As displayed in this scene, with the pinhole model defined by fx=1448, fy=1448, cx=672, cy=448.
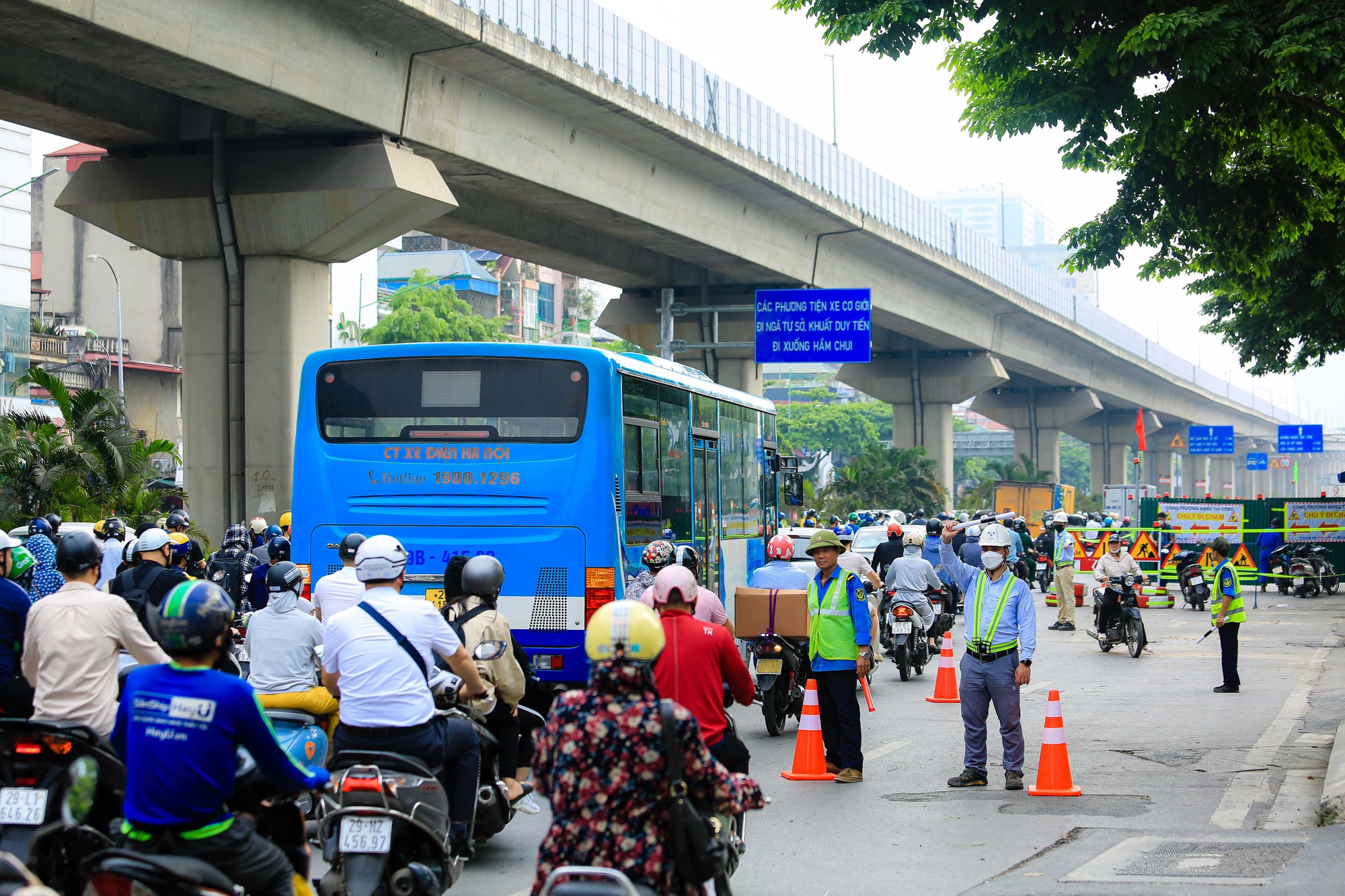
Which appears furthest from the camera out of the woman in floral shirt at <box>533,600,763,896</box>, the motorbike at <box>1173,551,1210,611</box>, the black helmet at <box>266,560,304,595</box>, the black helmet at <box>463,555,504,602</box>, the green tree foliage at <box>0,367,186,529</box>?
the motorbike at <box>1173,551,1210,611</box>

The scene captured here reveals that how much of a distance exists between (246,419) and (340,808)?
17867 mm

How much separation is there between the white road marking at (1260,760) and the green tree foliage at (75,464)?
640 inches

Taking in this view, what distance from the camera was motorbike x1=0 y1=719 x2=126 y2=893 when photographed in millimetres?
5426

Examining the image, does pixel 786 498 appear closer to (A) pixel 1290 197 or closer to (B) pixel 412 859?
(A) pixel 1290 197

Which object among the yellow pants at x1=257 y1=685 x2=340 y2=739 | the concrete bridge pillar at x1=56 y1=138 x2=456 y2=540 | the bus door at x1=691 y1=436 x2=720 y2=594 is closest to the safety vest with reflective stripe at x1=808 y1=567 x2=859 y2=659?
the yellow pants at x1=257 y1=685 x2=340 y2=739

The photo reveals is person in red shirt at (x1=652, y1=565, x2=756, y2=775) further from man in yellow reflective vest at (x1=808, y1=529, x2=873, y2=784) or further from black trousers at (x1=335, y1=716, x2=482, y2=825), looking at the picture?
man in yellow reflective vest at (x1=808, y1=529, x2=873, y2=784)

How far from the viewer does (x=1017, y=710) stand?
9672 mm

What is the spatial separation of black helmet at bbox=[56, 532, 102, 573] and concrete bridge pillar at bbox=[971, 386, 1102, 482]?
6594 centimetres

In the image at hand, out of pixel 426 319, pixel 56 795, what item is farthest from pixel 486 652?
pixel 426 319

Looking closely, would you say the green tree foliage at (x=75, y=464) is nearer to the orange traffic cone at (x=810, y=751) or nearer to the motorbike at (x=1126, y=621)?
the motorbike at (x=1126, y=621)

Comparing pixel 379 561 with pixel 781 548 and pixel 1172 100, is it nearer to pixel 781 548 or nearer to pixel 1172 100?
pixel 781 548

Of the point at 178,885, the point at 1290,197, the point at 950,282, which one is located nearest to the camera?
the point at 178,885

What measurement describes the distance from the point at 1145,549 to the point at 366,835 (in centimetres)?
2811

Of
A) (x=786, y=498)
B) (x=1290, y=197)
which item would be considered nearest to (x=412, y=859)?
(x=1290, y=197)
